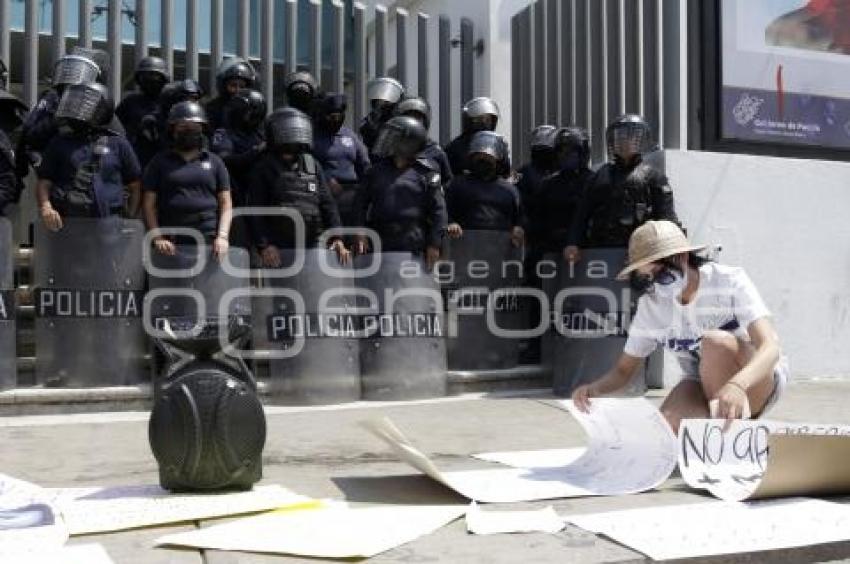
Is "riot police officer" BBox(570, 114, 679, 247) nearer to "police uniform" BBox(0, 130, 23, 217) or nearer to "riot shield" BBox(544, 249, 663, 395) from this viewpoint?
"riot shield" BBox(544, 249, 663, 395)

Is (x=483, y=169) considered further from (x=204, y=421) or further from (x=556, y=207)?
(x=204, y=421)

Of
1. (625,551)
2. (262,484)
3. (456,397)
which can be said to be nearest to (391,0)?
(456,397)

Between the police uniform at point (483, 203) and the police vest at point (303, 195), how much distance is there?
1.19 metres

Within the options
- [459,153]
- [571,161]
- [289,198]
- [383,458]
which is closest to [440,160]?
[459,153]

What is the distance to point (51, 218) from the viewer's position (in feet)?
19.5

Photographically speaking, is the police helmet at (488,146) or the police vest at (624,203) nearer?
the police vest at (624,203)

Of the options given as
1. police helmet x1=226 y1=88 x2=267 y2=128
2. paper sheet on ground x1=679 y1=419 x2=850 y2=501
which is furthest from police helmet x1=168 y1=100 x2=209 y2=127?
paper sheet on ground x1=679 y1=419 x2=850 y2=501

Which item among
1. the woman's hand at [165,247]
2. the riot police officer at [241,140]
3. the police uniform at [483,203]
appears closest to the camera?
the woman's hand at [165,247]

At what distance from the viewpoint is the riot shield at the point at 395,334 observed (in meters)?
6.66

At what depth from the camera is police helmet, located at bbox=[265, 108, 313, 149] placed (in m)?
6.58

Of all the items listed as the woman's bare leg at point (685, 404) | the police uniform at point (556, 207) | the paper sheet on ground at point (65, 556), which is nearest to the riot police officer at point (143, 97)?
the police uniform at point (556, 207)

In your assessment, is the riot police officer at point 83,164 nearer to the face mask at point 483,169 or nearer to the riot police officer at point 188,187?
the riot police officer at point 188,187

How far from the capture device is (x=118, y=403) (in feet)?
19.8

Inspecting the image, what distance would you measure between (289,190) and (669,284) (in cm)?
323
